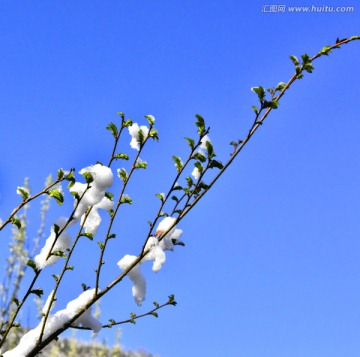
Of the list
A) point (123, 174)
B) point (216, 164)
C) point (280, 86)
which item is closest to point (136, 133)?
point (123, 174)

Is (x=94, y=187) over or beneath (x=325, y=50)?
beneath

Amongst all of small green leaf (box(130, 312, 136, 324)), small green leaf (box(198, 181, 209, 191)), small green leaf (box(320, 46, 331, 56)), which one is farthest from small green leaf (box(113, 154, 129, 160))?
small green leaf (box(320, 46, 331, 56))

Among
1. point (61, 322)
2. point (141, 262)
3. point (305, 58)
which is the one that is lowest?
point (61, 322)

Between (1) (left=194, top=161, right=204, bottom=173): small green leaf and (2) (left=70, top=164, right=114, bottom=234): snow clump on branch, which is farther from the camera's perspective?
(1) (left=194, top=161, right=204, bottom=173): small green leaf

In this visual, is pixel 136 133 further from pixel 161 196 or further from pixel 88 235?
pixel 88 235

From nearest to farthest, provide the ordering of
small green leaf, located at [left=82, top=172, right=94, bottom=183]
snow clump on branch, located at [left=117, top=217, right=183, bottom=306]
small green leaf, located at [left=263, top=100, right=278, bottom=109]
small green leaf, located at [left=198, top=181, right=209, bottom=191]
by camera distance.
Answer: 1. small green leaf, located at [left=82, top=172, right=94, bottom=183]
2. snow clump on branch, located at [left=117, top=217, right=183, bottom=306]
3. small green leaf, located at [left=198, top=181, right=209, bottom=191]
4. small green leaf, located at [left=263, top=100, right=278, bottom=109]

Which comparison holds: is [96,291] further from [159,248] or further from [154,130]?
[154,130]

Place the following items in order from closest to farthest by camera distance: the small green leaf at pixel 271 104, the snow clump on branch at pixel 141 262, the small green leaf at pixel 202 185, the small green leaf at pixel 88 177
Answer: the small green leaf at pixel 88 177, the snow clump on branch at pixel 141 262, the small green leaf at pixel 202 185, the small green leaf at pixel 271 104

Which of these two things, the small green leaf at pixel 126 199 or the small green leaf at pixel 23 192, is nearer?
the small green leaf at pixel 23 192

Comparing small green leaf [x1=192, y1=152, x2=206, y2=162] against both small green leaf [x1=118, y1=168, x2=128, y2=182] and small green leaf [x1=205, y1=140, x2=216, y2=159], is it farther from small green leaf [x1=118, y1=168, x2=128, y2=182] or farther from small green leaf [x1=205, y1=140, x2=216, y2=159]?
small green leaf [x1=118, y1=168, x2=128, y2=182]

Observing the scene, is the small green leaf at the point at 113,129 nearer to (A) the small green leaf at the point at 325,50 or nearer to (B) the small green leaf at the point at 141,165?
(B) the small green leaf at the point at 141,165

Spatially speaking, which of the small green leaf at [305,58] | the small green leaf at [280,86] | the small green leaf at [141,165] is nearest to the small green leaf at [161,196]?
the small green leaf at [141,165]

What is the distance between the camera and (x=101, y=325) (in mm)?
2055

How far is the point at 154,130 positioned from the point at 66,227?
1.90 ft
